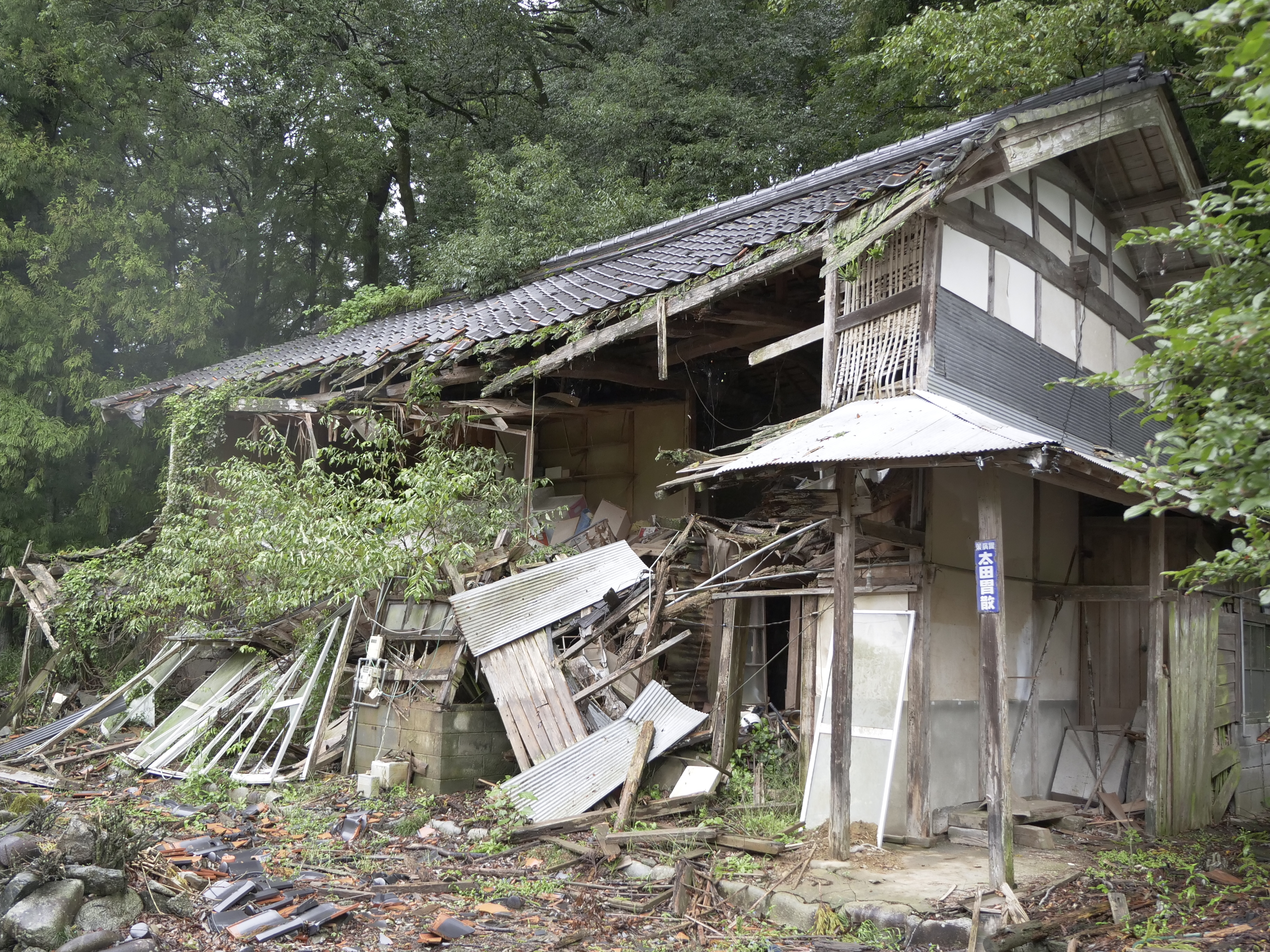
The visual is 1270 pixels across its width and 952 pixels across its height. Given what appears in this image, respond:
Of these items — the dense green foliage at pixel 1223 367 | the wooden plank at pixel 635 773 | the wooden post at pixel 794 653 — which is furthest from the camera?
the wooden post at pixel 794 653

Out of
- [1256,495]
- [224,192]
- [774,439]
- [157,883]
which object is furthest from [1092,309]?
[224,192]

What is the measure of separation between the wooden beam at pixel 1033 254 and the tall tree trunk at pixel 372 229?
18537mm

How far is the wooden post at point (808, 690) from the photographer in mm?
8742

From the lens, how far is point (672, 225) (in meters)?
15.6

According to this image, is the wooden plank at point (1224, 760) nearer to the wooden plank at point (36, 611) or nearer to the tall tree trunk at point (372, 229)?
the wooden plank at point (36, 611)

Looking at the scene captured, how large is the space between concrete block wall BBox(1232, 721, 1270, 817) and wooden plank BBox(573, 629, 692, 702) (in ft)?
21.2

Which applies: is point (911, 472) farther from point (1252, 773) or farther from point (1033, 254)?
point (1252, 773)

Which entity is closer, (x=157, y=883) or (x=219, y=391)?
(x=157, y=883)

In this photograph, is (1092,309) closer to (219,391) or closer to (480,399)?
(480,399)

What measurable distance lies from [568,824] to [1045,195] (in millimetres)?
8284

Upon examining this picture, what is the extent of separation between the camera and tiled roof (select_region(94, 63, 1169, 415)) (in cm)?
1029

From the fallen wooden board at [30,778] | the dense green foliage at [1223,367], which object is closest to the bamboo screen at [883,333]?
the dense green foliage at [1223,367]

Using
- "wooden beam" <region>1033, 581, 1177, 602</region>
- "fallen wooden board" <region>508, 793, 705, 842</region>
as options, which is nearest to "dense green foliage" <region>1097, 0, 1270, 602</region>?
"wooden beam" <region>1033, 581, 1177, 602</region>

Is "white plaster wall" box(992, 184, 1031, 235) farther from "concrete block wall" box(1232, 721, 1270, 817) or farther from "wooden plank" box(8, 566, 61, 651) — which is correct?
"wooden plank" box(8, 566, 61, 651)
